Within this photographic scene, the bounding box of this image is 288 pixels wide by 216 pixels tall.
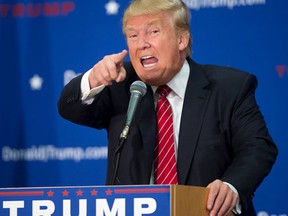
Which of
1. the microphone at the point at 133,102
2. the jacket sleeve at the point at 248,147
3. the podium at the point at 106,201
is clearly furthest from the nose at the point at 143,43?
the podium at the point at 106,201

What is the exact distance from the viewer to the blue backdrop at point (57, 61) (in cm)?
310

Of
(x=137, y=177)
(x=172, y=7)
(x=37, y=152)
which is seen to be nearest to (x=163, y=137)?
(x=137, y=177)

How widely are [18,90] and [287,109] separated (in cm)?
124

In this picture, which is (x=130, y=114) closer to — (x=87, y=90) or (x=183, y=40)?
(x=87, y=90)

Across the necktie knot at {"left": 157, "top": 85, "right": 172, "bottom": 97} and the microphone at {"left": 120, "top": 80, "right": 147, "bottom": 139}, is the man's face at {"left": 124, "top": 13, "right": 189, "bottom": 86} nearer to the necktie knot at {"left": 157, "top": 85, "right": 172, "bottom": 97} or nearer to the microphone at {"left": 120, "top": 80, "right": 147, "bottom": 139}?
the necktie knot at {"left": 157, "top": 85, "right": 172, "bottom": 97}

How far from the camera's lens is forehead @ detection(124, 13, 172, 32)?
7.59 feet

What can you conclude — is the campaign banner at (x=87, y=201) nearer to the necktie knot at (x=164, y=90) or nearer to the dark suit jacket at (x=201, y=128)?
the dark suit jacket at (x=201, y=128)

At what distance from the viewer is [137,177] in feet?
7.41

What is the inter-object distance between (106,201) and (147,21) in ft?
2.44

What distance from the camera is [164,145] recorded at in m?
2.29

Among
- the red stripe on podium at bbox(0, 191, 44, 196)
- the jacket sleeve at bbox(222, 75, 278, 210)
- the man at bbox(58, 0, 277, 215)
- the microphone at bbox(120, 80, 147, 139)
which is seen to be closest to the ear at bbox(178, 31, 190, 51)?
the man at bbox(58, 0, 277, 215)

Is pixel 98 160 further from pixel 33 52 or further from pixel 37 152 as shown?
pixel 33 52

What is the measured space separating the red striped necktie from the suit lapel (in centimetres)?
3

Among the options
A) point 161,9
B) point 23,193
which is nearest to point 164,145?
point 161,9
